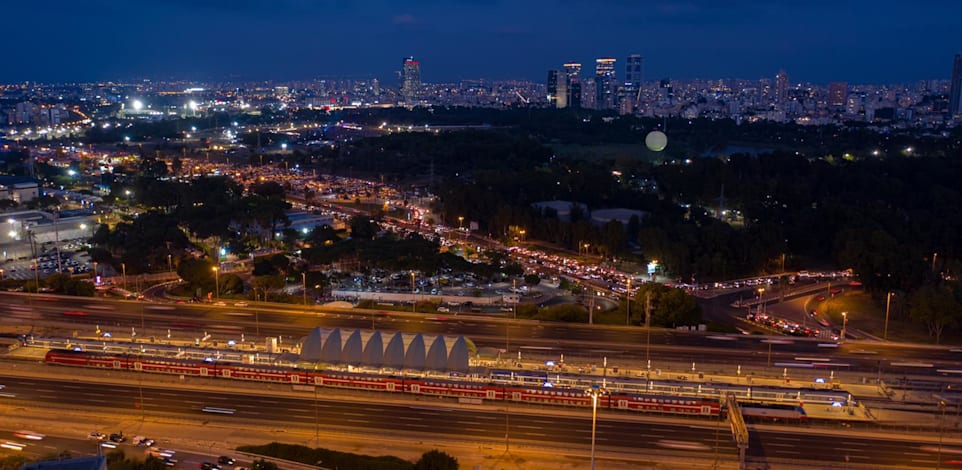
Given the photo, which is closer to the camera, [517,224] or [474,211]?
[517,224]

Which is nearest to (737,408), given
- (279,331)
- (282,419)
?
(282,419)

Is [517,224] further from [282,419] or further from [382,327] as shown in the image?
[282,419]

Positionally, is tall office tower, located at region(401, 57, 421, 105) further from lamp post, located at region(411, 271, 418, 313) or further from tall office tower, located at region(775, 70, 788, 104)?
lamp post, located at region(411, 271, 418, 313)

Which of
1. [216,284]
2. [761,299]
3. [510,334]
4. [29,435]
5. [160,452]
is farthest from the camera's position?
[761,299]

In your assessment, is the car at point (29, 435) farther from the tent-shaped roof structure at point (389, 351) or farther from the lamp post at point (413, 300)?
the lamp post at point (413, 300)

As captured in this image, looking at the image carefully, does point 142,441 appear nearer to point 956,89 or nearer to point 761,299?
point 761,299

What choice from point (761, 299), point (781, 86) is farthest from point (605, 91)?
point (761, 299)
